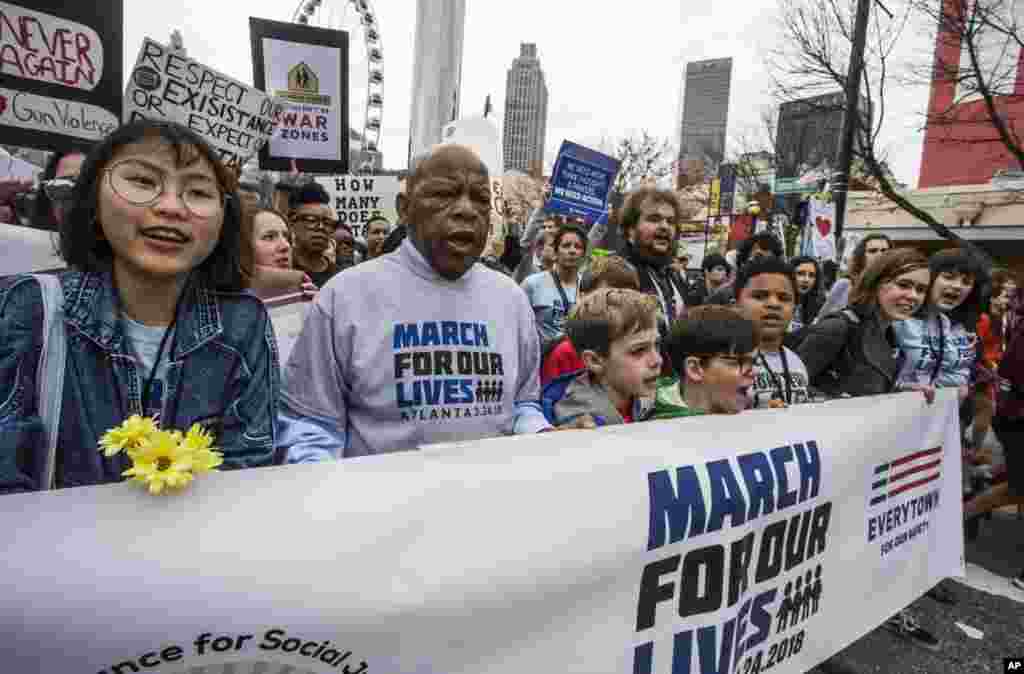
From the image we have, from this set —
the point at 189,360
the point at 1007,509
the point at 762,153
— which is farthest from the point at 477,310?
the point at 762,153

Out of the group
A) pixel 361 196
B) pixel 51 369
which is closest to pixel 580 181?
pixel 361 196

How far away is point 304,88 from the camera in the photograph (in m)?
4.40

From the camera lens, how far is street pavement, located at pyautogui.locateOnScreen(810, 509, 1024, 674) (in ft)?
9.57

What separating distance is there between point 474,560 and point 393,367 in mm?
633

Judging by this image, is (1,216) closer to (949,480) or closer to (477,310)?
(477,310)

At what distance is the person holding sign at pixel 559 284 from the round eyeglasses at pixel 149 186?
10.8ft

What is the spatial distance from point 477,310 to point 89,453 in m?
1.05

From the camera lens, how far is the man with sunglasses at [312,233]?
11.8ft

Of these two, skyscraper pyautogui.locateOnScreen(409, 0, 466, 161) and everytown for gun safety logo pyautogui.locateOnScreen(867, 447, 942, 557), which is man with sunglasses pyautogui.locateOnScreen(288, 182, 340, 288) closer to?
skyscraper pyautogui.locateOnScreen(409, 0, 466, 161)

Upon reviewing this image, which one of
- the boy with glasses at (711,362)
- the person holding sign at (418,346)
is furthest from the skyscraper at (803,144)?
the person holding sign at (418,346)

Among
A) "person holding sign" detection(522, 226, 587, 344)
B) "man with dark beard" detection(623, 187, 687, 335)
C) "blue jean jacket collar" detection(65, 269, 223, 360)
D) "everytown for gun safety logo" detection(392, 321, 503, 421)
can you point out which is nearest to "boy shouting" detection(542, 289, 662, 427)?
"everytown for gun safety logo" detection(392, 321, 503, 421)

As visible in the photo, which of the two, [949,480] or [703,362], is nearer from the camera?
[703,362]

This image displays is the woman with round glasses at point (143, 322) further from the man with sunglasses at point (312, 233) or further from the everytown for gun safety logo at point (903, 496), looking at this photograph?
the everytown for gun safety logo at point (903, 496)

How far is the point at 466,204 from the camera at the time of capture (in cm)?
188
